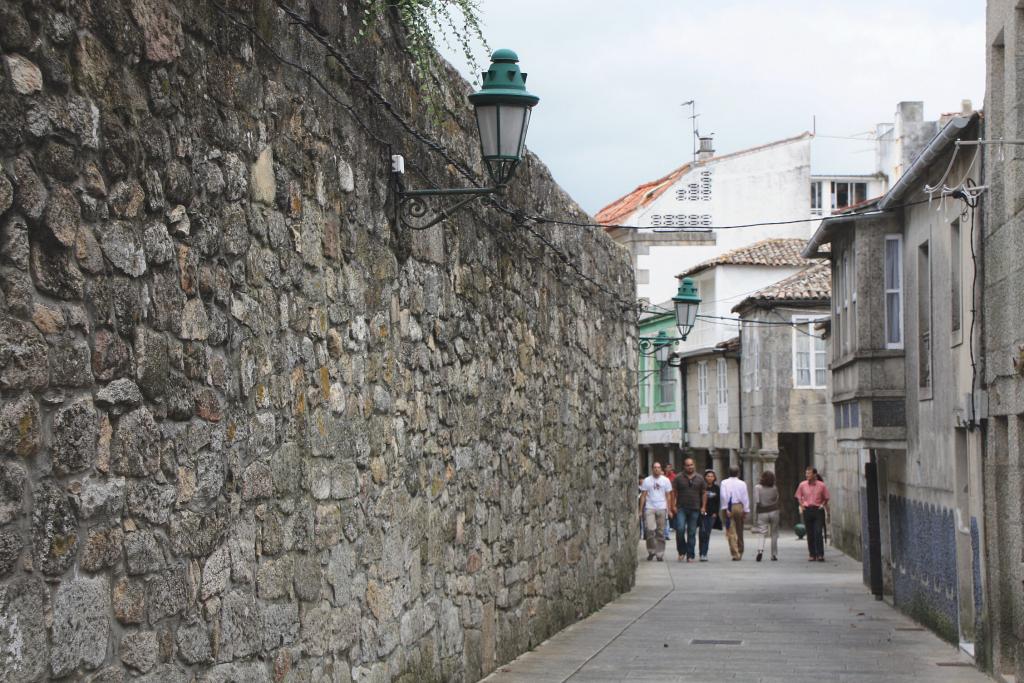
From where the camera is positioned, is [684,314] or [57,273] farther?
[684,314]

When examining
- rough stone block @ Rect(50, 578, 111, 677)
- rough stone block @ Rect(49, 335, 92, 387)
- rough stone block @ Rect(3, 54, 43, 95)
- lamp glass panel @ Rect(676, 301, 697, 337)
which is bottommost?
rough stone block @ Rect(50, 578, 111, 677)

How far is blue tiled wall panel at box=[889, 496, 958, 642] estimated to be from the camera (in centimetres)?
1321

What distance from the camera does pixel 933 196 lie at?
13.2m

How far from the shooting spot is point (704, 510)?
24.6 metres

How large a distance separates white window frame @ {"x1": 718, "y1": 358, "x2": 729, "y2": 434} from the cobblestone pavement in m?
19.6

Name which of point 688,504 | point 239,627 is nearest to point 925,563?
point 688,504

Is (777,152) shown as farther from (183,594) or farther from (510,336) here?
(183,594)

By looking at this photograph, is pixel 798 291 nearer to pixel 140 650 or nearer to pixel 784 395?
pixel 784 395

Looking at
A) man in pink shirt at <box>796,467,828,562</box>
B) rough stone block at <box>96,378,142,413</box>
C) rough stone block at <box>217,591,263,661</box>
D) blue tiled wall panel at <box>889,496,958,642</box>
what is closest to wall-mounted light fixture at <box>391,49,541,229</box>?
rough stone block at <box>217,591,263,661</box>

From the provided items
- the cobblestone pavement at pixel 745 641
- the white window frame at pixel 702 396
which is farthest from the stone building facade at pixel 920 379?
the white window frame at pixel 702 396

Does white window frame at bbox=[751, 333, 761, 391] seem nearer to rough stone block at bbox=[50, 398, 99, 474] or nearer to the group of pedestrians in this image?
the group of pedestrians

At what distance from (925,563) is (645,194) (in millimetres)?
35565

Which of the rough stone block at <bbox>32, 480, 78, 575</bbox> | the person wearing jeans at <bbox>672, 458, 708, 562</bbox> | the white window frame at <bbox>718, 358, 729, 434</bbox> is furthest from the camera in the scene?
the white window frame at <bbox>718, 358, 729, 434</bbox>

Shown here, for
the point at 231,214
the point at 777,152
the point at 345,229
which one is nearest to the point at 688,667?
the point at 345,229
